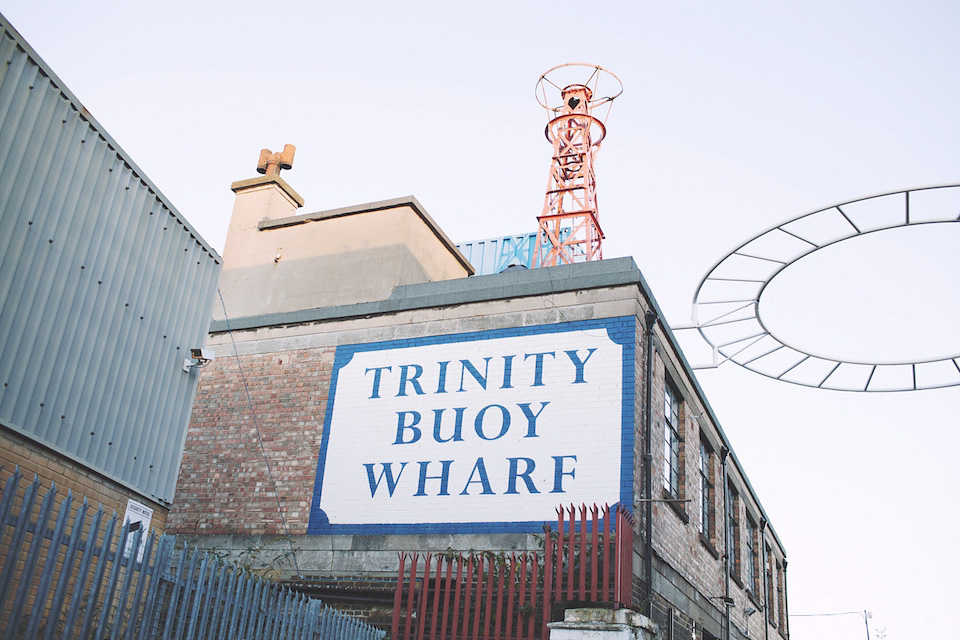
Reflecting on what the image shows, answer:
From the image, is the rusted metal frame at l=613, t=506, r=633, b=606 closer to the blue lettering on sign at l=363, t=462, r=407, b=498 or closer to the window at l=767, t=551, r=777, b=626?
the blue lettering on sign at l=363, t=462, r=407, b=498

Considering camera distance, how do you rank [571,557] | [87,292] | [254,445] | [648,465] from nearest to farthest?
1. [87,292]
2. [571,557]
3. [648,465]
4. [254,445]

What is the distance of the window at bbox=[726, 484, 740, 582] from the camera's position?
1906cm

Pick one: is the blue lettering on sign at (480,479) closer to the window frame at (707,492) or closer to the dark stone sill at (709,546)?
the dark stone sill at (709,546)

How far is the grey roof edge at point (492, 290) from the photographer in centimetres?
1390

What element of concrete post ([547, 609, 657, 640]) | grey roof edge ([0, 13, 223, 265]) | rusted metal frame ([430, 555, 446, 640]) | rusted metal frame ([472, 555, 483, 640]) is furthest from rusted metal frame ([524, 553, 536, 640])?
grey roof edge ([0, 13, 223, 265])

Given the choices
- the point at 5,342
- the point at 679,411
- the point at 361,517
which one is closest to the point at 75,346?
the point at 5,342

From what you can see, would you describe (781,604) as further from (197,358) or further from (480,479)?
(197,358)

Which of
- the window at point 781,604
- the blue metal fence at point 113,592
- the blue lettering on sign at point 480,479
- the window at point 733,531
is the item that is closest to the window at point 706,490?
the window at point 733,531

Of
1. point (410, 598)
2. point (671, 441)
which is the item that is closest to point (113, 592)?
point (410, 598)

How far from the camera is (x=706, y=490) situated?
18062 mm

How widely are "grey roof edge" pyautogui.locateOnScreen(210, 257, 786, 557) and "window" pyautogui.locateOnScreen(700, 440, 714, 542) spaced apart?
1.96 metres

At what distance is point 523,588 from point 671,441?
16.7 feet

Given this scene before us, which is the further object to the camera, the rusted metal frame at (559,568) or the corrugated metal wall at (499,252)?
the corrugated metal wall at (499,252)

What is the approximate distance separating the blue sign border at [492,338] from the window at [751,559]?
10048 mm
